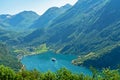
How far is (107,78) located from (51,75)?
55229mm

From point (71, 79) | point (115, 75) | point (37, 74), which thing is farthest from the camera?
point (37, 74)

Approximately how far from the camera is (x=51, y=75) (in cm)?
16712

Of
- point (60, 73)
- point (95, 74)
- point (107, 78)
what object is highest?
point (60, 73)

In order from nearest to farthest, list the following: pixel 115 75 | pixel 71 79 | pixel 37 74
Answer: pixel 115 75
pixel 71 79
pixel 37 74

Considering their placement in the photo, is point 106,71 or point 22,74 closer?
point 106,71

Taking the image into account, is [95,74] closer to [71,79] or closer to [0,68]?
[71,79]

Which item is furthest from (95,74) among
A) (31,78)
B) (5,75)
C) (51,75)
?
(5,75)

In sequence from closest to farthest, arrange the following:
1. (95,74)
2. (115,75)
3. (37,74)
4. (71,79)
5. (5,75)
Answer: (115,75), (95,74), (71,79), (5,75), (37,74)

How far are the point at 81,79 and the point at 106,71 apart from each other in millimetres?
49263

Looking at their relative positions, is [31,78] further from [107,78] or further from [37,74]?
[107,78]

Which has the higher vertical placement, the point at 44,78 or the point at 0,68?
the point at 0,68

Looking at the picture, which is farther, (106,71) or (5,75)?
(5,75)

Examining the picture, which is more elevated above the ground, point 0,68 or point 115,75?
point 0,68

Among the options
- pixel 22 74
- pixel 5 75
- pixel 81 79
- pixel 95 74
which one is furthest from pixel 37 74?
pixel 95 74
